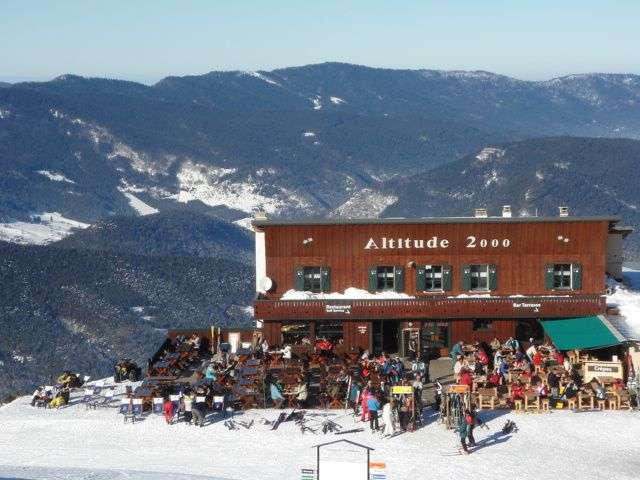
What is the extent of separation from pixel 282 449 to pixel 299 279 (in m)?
13.3

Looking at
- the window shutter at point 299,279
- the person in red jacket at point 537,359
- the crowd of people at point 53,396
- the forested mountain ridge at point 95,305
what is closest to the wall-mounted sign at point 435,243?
the window shutter at point 299,279

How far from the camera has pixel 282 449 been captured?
3731 cm

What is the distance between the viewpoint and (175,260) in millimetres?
199500

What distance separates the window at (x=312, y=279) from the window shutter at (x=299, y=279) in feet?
0.39

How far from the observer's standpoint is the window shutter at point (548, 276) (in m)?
49.2

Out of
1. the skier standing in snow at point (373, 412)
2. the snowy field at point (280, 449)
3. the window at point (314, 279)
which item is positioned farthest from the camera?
the window at point (314, 279)

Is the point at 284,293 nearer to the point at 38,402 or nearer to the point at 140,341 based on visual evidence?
the point at 38,402

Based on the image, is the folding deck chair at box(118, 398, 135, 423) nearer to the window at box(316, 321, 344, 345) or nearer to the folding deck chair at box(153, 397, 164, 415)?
the folding deck chair at box(153, 397, 164, 415)

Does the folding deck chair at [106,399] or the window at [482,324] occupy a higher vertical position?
the window at [482,324]

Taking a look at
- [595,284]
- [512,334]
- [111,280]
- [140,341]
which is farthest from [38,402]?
[111,280]

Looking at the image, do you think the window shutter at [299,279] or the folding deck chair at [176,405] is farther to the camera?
the window shutter at [299,279]

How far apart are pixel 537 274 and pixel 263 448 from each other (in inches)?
637

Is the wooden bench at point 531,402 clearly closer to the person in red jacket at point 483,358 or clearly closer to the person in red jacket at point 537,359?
the person in red jacket at point 537,359

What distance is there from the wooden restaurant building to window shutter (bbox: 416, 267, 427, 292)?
4 cm
